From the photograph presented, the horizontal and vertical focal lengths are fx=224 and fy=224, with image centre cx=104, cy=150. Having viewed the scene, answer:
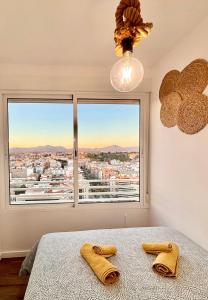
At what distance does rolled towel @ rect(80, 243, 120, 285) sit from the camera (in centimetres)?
135

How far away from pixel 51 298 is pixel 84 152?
1.91 meters

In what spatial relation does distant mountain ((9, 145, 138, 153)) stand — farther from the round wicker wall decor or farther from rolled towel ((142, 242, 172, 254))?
rolled towel ((142, 242, 172, 254))

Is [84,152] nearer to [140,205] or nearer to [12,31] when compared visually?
[140,205]

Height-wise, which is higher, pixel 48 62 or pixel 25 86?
pixel 48 62

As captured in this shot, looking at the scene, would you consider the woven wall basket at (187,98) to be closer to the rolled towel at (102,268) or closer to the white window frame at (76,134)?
the white window frame at (76,134)

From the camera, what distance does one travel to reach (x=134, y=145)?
304 cm

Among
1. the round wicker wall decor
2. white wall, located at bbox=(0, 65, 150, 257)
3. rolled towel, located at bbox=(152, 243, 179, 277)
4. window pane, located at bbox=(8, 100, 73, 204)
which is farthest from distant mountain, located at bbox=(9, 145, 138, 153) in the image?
rolled towel, located at bbox=(152, 243, 179, 277)

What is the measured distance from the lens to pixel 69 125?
2.91 m

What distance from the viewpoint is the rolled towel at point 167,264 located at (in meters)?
1.40

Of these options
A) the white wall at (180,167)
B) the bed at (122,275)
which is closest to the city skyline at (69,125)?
the white wall at (180,167)

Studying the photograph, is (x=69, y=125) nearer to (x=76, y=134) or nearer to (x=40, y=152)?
(x=76, y=134)

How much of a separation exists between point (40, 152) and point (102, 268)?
1850 millimetres

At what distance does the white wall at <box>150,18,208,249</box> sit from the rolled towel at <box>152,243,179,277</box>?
1.37 feet

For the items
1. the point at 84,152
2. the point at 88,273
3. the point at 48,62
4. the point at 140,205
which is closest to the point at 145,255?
the point at 88,273
